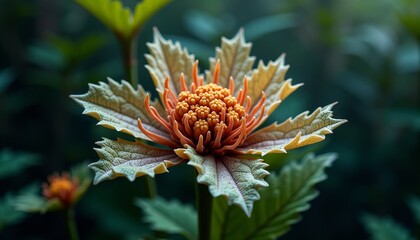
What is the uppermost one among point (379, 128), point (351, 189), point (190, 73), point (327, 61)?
point (327, 61)

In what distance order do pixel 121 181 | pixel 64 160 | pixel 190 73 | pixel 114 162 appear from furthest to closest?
pixel 64 160 → pixel 121 181 → pixel 190 73 → pixel 114 162

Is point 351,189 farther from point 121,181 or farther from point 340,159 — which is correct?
point 121,181

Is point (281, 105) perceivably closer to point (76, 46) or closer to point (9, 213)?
point (76, 46)

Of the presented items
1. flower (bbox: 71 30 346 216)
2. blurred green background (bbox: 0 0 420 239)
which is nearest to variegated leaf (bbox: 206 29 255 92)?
flower (bbox: 71 30 346 216)

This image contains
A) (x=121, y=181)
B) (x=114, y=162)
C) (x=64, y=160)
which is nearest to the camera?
(x=114, y=162)

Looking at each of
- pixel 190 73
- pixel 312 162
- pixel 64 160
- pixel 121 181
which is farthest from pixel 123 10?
pixel 64 160

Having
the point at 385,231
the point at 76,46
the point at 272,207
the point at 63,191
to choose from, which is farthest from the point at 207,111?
the point at 76,46

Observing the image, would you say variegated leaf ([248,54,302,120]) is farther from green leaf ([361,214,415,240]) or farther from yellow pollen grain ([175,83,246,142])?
green leaf ([361,214,415,240])
